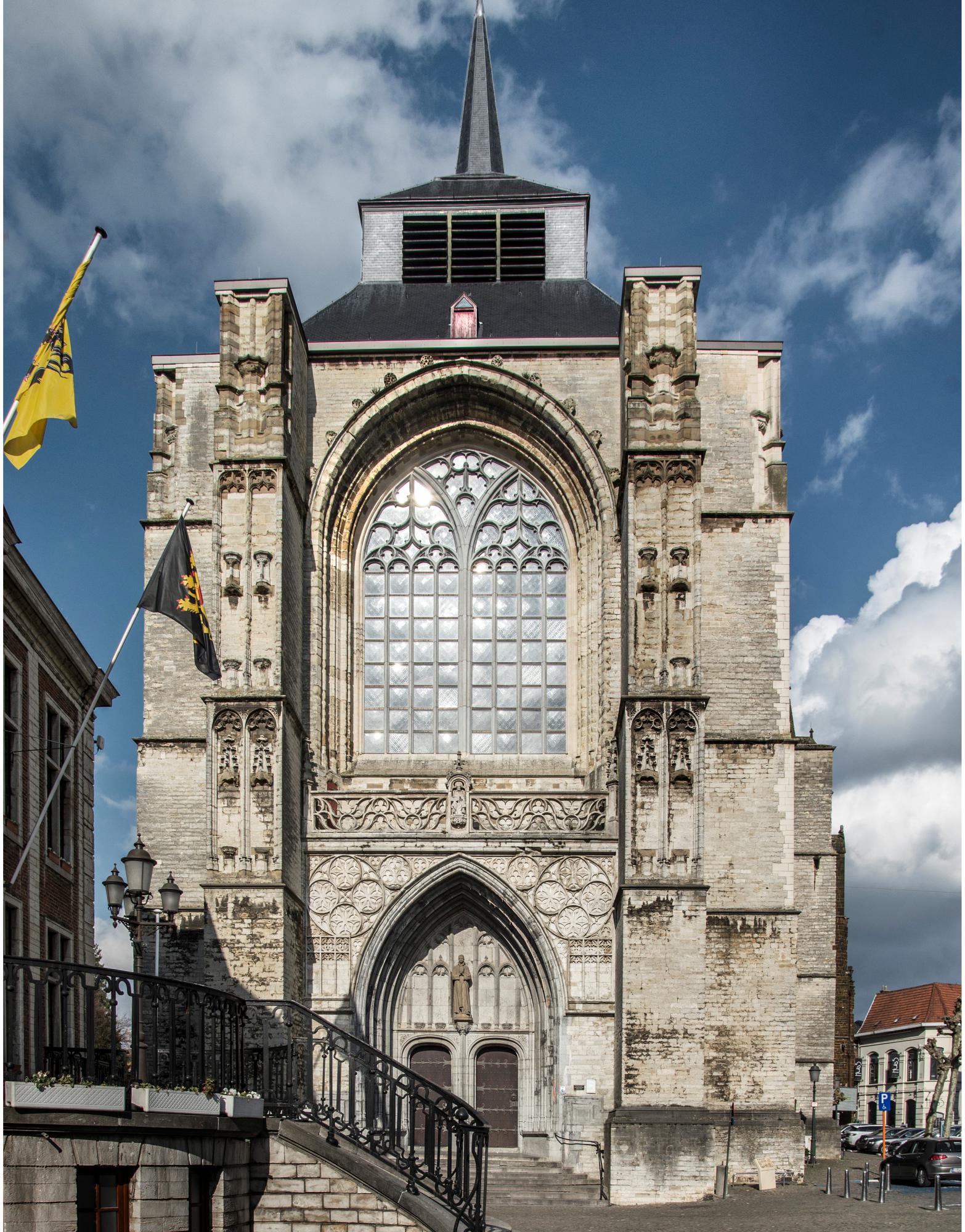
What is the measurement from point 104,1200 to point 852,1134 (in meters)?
33.1

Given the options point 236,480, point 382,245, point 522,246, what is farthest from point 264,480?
point 522,246

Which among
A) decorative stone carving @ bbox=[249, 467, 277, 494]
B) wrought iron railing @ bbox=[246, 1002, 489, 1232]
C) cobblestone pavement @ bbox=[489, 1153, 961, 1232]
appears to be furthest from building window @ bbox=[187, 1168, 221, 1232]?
decorative stone carving @ bbox=[249, 467, 277, 494]

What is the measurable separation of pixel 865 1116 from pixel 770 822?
176ft

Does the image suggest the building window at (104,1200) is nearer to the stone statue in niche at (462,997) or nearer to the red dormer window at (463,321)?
the stone statue in niche at (462,997)

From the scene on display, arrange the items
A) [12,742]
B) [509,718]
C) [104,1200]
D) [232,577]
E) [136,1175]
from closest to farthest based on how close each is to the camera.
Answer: [104,1200] → [136,1175] → [12,742] → [232,577] → [509,718]

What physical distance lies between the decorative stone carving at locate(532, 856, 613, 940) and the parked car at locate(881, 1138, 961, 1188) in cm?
629

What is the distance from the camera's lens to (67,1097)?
745cm

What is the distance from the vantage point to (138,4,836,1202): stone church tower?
60.5 ft

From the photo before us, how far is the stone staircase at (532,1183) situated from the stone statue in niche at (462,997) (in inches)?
69.2

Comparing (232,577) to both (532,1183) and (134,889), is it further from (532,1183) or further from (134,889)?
(532,1183)

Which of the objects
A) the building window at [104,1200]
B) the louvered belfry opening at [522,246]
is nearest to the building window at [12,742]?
the building window at [104,1200]

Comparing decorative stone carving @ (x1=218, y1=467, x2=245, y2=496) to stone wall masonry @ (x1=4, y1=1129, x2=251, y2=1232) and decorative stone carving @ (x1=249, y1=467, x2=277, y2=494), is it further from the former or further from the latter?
stone wall masonry @ (x1=4, y1=1129, x2=251, y2=1232)

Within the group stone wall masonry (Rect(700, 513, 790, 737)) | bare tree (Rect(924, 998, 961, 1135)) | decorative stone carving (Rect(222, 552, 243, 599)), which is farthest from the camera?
bare tree (Rect(924, 998, 961, 1135))

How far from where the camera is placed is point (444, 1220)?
947 cm
